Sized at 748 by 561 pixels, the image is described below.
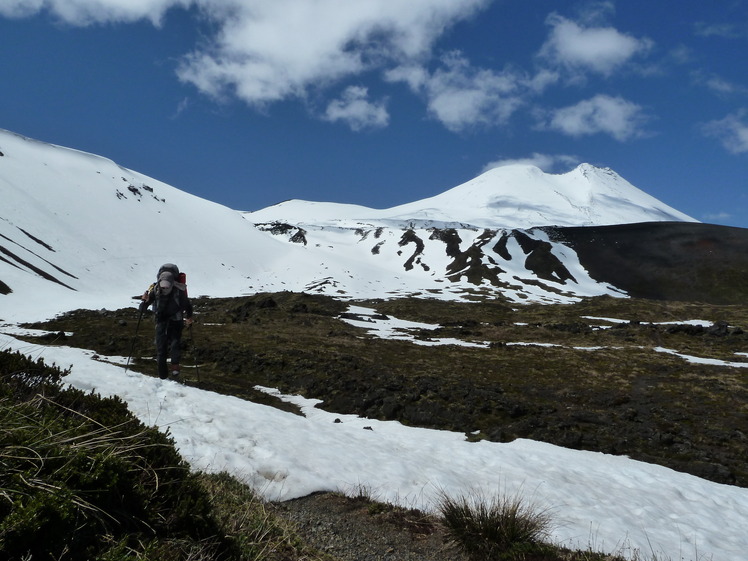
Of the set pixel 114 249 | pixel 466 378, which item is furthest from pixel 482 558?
pixel 114 249

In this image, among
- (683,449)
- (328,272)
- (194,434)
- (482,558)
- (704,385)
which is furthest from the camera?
(328,272)

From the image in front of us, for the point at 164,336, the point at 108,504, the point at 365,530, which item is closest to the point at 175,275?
the point at 164,336

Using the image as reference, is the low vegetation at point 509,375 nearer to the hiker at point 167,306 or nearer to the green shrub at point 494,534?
the hiker at point 167,306

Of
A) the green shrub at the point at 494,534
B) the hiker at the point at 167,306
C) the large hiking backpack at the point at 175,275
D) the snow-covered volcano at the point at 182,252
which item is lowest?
the green shrub at the point at 494,534

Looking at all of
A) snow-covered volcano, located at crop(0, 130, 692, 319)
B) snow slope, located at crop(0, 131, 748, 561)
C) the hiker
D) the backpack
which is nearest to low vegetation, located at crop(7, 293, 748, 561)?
snow slope, located at crop(0, 131, 748, 561)

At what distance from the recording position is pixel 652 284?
8775 centimetres

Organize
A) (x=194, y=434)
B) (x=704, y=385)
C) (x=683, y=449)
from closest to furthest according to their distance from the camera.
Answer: (x=194, y=434) < (x=683, y=449) < (x=704, y=385)

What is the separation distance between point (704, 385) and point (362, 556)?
24.0 metres

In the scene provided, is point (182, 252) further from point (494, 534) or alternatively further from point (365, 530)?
point (494, 534)

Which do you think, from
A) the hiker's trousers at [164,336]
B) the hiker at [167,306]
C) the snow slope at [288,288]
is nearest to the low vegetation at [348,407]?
the snow slope at [288,288]

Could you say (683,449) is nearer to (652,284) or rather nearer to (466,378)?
(466,378)

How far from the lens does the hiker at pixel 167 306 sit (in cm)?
1222

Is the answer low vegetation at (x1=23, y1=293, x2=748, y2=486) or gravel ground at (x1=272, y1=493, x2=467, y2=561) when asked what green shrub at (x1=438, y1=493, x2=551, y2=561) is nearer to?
gravel ground at (x1=272, y1=493, x2=467, y2=561)

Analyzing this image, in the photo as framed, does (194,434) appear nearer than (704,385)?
Yes
